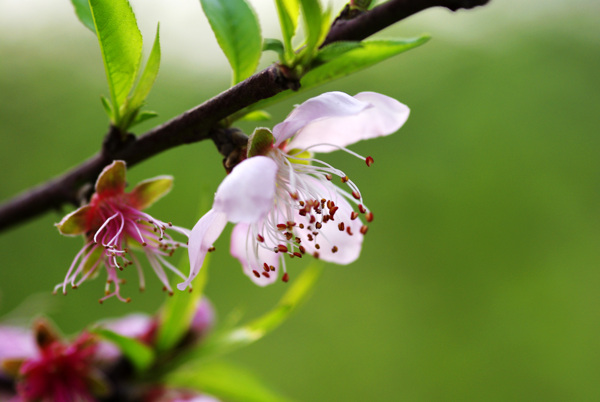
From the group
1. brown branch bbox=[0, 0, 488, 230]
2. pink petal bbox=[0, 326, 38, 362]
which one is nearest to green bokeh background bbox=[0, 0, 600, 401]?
pink petal bbox=[0, 326, 38, 362]

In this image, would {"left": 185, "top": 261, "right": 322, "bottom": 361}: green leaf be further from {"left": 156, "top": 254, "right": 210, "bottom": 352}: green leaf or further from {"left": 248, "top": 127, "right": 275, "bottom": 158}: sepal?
{"left": 248, "top": 127, "right": 275, "bottom": 158}: sepal

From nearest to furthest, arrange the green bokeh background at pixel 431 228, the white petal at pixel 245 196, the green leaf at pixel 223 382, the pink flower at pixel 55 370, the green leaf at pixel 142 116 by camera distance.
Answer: the white petal at pixel 245 196, the green leaf at pixel 142 116, the pink flower at pixel 55 370, the green leaf at pixel 223 382, the green bokeh background at pixel 431 228

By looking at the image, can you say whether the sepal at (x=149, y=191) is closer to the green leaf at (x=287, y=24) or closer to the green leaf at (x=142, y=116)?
the green leaf at (x=142, y=116)

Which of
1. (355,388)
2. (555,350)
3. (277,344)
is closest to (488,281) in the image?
(555,350)

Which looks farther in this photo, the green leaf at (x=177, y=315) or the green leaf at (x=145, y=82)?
the green leaf at (x=177, y=315)

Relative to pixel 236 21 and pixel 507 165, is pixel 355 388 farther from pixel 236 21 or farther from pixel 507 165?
pixel 236 21

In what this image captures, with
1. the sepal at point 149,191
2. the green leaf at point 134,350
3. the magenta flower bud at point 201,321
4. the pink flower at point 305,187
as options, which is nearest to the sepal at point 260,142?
the pink flower at point 305,187
